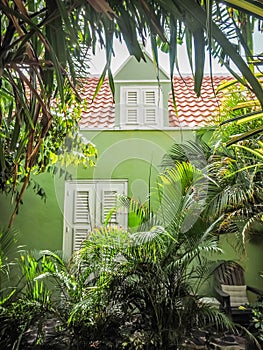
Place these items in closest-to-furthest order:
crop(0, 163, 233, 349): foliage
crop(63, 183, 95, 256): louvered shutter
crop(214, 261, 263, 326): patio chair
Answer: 1. crop(0, 163, 233, 349): foliage
2. crop(214, 261, 263, 326): patio chair
3. crop(63, 183, 95, 256): louvered shutter

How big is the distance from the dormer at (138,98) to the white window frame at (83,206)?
1007 millimetres

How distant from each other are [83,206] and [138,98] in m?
2.00

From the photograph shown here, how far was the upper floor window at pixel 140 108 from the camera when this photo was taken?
225 inches

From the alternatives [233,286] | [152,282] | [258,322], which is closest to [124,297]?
[152,282]

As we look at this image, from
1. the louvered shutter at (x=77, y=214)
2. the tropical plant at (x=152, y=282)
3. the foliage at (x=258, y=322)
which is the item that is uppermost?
the louvered shutter at (x=77, y=214)

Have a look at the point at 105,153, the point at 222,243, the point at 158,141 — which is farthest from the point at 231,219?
the point at 105,153

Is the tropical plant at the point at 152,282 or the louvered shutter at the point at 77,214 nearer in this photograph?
the tropical plant at the point at 152,282

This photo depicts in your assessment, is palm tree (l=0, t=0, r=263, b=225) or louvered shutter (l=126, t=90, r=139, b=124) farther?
louvered shutter (l=126, t=90, r=139, b=124)

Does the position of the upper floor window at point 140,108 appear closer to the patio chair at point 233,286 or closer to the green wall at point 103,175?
the green wall at point 103,175

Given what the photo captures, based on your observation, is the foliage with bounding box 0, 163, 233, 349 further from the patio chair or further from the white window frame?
the white window frame

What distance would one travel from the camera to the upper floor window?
5711mm

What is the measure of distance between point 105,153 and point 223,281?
2.54m

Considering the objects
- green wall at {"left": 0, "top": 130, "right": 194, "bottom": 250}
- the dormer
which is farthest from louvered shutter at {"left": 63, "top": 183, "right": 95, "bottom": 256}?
the dormer

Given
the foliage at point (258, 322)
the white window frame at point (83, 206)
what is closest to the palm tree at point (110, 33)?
the foliage at point (258, 322)
